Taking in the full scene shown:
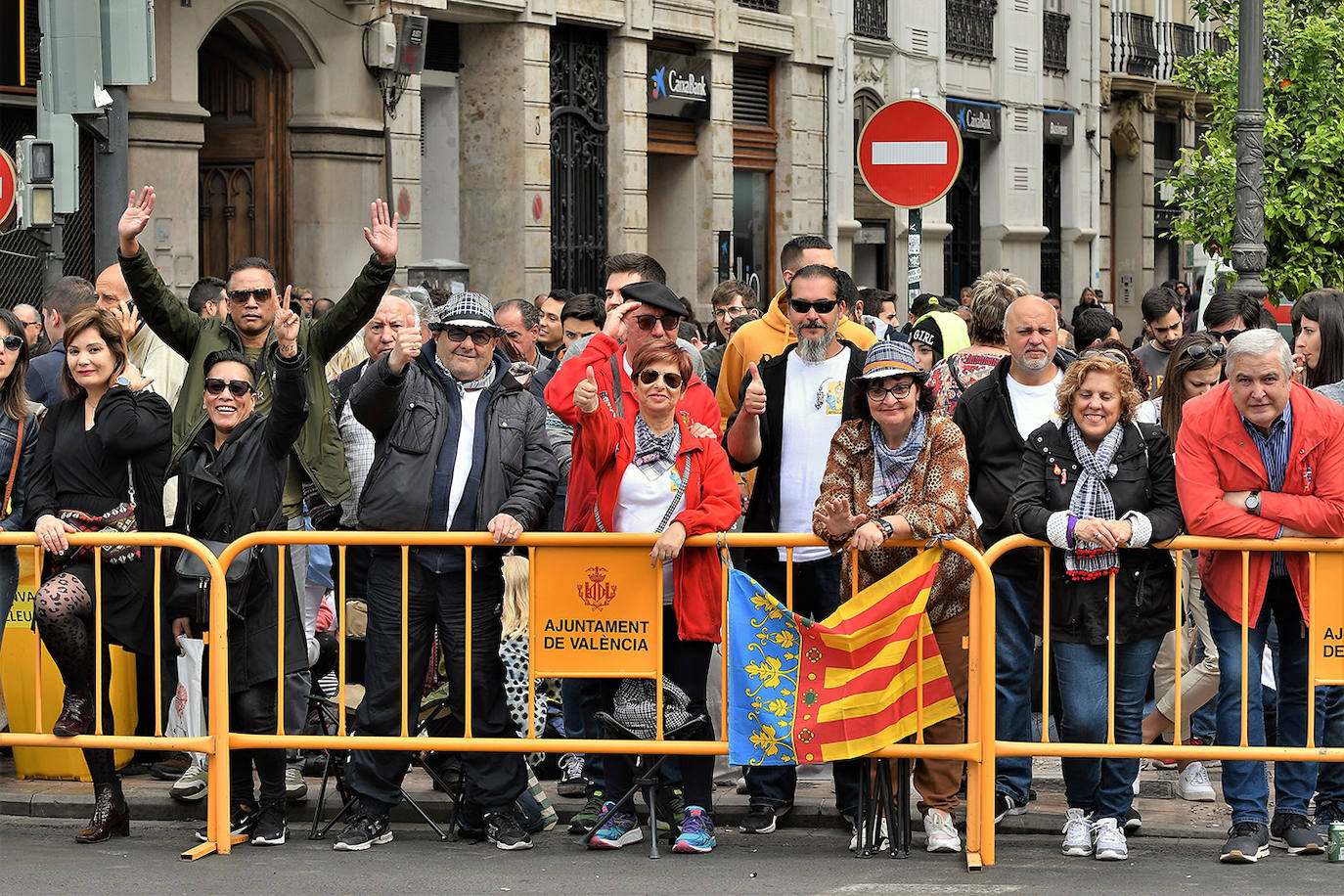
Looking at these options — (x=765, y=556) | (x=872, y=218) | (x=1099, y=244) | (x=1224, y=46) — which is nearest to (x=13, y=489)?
(x=765, y=556)

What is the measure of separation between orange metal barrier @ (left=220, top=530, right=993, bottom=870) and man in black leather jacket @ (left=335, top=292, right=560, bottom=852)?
65mm

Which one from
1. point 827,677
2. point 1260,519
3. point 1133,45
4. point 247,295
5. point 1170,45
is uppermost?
point 1170,45

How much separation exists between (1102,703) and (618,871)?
1907 mm

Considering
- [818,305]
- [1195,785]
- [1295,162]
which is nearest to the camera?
[818,305]

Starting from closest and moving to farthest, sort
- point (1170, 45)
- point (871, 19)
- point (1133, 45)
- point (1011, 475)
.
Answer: point (1011, 475), point (871, 19), point (1133, 45), point (1170, 45)

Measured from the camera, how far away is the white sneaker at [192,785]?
848cm

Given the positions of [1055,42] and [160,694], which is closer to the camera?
[160,694]

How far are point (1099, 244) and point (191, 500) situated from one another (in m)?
32.1

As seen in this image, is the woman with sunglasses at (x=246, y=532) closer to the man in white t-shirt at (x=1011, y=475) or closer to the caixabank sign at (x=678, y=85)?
the man in white t-shirt at (x=1011, y=475)

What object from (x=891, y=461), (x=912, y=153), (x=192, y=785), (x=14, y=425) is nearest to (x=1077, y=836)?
(x=891, y=461)

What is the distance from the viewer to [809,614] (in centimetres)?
842

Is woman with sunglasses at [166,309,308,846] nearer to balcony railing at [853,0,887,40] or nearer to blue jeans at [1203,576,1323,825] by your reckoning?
blue jeans at [1203,576,1323,825]

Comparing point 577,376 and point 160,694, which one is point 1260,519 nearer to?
point 577,376

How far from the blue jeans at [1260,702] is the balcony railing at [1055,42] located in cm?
2893
